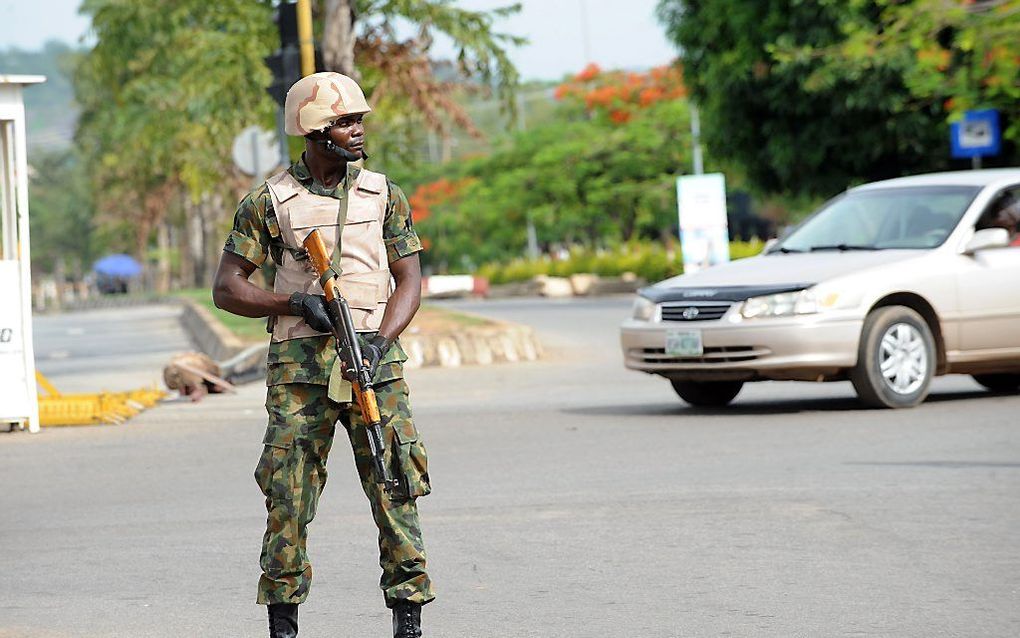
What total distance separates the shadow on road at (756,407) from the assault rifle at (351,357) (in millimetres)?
8263

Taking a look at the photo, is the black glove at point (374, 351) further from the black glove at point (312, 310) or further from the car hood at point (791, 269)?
the car hood at point (791, 269)

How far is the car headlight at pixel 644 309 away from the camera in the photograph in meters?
13.1

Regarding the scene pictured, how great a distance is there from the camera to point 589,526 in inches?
323

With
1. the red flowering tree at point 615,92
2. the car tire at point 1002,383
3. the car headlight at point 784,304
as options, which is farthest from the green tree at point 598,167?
the car headlight at point 784,304

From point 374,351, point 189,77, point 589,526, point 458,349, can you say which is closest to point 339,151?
point 374,351

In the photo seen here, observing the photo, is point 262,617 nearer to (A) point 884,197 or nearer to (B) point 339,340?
(B) point 339,340

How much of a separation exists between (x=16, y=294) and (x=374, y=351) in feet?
29.7

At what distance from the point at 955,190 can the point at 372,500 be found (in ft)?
30.6

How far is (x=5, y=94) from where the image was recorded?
13461mm

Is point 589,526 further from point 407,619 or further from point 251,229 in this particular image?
point 251,229

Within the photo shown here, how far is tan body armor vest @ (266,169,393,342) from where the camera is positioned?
5.29 meters

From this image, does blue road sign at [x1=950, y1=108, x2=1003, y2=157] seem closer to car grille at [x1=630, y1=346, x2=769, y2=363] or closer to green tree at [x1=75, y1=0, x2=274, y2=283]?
green tree at [x1=75, y1=0, x2=274, y2=283]

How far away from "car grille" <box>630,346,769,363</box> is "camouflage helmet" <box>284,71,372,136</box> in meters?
7.47

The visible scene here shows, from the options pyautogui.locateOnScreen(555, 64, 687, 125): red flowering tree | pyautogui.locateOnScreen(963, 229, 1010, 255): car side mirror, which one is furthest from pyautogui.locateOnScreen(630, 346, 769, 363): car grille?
pyautogui.locateOnScreen(555, 64, 687, 125): red flowering tree
